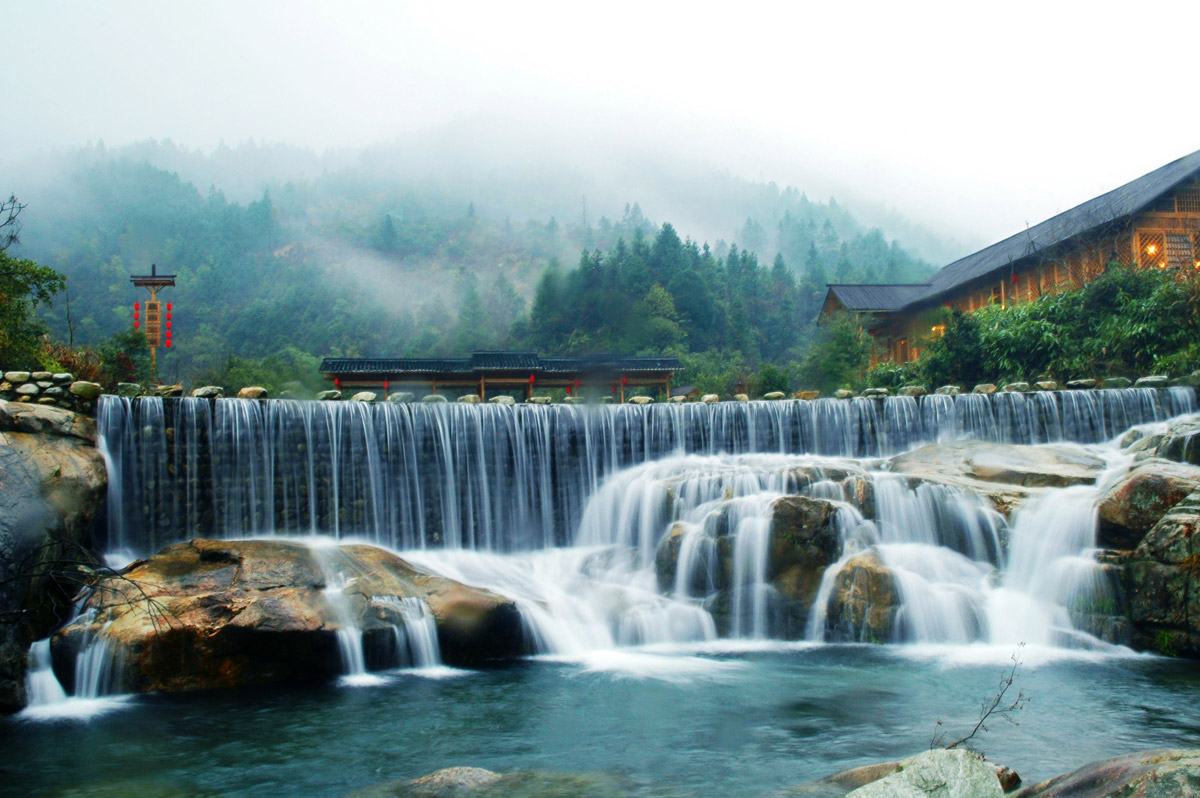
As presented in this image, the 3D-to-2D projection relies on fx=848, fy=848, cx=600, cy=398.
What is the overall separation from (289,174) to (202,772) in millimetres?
176228

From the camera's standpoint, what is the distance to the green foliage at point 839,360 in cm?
3052

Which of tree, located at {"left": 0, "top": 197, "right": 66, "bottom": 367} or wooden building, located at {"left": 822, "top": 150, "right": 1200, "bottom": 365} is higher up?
wooden building, located at {"left": 822, "top": 150, "right": 1200, "bottom": 365}

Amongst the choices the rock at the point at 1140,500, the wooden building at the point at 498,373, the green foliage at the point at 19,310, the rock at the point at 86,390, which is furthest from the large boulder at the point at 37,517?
the wooden building at the point at 498,373

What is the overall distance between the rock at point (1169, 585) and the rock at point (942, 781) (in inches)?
293

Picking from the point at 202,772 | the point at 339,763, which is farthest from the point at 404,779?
the point at 202,772

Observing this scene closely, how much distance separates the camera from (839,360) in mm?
30984

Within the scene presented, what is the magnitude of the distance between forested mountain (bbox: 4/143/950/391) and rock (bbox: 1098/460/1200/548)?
2219 cm

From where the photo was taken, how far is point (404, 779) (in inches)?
259

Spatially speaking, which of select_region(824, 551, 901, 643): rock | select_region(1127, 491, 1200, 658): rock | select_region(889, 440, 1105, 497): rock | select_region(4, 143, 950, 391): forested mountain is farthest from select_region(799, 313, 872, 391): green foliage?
select_region(1127, 491, 1200, 658): rock

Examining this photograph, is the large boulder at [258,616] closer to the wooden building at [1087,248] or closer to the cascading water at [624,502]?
the cascading water at [624,502]

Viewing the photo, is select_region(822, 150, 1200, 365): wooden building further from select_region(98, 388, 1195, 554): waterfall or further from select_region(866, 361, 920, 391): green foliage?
select_region(98, 388, 1195, 554): waterfall

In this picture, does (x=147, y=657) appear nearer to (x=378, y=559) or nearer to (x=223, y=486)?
(x=378, y=559)

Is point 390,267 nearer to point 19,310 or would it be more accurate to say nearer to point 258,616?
point 19,310

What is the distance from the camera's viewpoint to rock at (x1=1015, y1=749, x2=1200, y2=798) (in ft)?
11.5
